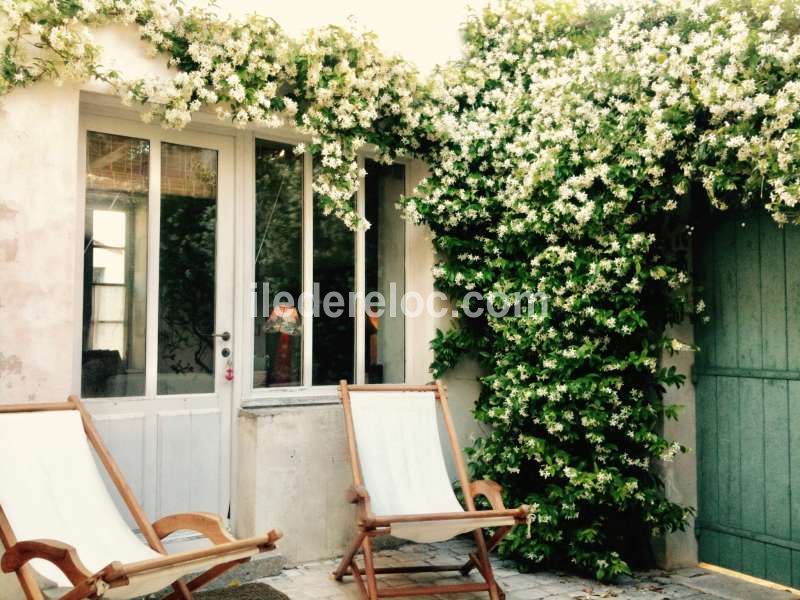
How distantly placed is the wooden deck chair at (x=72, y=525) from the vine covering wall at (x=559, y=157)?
5.58ft

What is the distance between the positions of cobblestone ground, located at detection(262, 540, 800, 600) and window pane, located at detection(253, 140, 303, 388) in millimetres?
1283

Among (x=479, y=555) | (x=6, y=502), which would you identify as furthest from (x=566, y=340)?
(x=6, y=502)

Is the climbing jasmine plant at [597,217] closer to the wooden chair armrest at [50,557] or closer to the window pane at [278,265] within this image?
the window pane at [278,265]

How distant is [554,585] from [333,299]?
2342 mm

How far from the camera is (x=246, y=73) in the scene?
14.0ft

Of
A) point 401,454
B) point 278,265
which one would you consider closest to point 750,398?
point 401,454

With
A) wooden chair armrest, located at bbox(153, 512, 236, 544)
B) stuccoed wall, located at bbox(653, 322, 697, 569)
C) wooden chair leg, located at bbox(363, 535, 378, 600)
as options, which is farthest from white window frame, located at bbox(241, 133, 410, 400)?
stuccoed wall, located at bbox(653, 322, 697, 569)

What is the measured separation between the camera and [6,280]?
3682mm

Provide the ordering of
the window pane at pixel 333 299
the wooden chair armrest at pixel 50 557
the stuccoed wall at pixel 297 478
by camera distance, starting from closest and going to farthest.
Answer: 1. the wooden chair armrest at pixel 50 557
2. the stuccoed wall at pixel 297 478
3. the window pane at pixel 333 299

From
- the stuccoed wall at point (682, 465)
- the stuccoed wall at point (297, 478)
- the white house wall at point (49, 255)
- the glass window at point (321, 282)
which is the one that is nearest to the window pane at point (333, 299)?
the glass window at point (321, 282)

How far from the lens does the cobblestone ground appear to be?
161 inches

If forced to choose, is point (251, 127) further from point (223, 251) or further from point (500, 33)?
point (500, 33)

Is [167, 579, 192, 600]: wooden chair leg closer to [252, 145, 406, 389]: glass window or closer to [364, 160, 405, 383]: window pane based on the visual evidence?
[252, 145, 406, 389]: glass window

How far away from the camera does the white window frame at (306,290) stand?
477 centimetres
